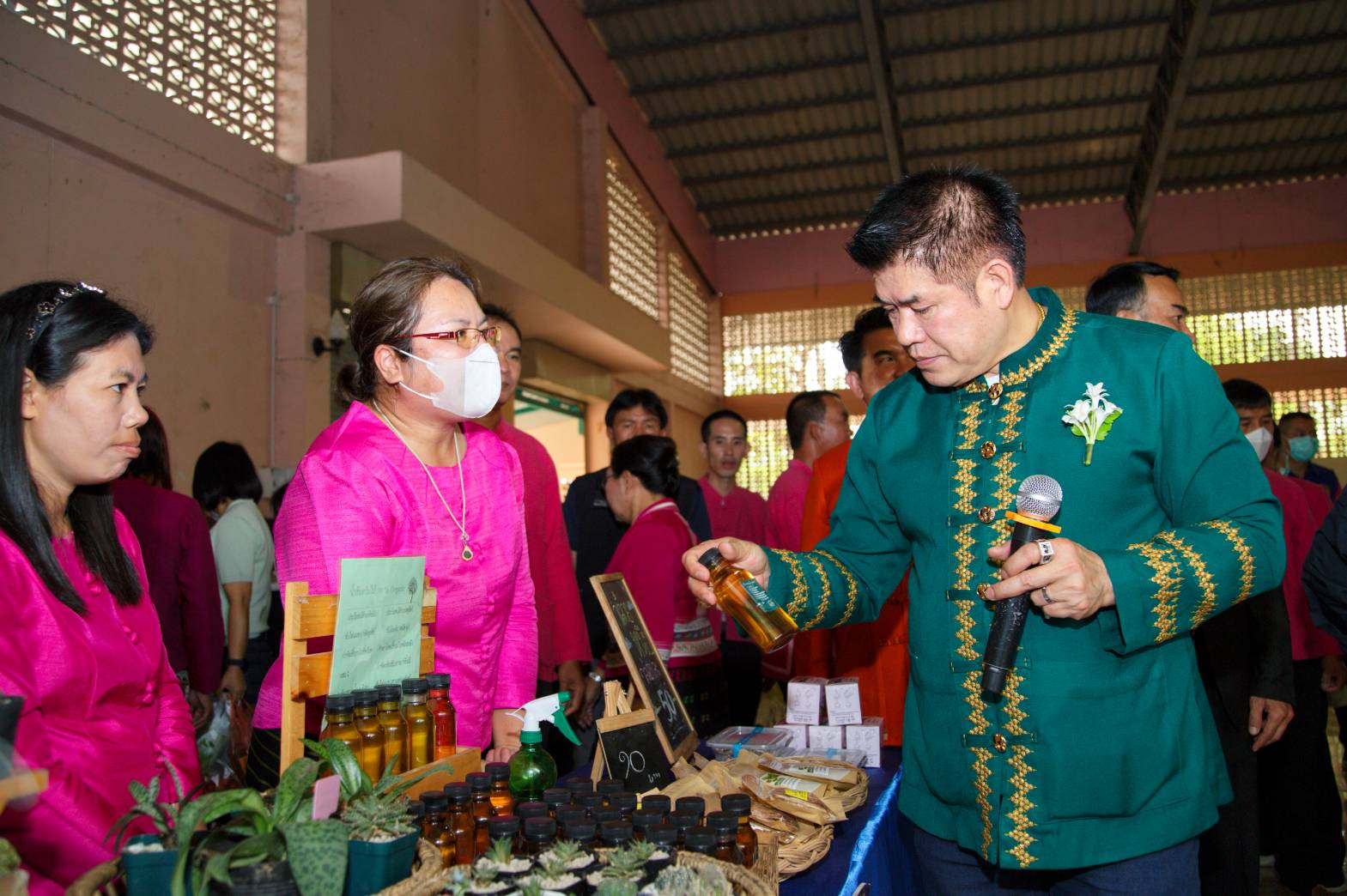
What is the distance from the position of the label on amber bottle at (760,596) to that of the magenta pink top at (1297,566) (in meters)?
2.42

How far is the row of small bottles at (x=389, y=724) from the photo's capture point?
1.26m

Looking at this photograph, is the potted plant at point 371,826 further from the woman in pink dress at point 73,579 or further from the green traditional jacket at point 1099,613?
the green traditional jacket at point 1099,613

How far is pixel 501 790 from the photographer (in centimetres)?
133

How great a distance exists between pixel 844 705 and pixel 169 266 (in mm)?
3747

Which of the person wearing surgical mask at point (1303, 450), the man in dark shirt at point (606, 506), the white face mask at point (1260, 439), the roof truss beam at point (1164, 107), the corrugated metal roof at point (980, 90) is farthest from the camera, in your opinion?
the corrugated metal roof at point (980, 90)

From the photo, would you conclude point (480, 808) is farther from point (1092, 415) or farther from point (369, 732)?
point (1092, 415)

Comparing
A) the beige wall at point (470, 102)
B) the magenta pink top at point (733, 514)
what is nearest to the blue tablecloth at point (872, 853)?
the magenta pink top at point (733, 514)

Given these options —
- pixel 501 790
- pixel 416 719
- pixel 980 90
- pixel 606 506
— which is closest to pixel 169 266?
pixel 606 506

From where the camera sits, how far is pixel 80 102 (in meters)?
3.86

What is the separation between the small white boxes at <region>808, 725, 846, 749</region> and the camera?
2.10 meters

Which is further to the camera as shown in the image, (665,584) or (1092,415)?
(665,584)

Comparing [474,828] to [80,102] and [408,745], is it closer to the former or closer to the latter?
[408,745]

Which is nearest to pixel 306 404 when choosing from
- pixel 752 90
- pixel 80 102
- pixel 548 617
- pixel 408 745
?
pixel 80 102

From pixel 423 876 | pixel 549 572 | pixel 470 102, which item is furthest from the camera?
pixel 470 102
